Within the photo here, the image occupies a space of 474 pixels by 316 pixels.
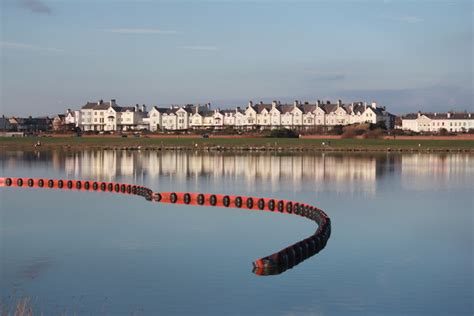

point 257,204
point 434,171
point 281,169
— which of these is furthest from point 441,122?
point 257,204

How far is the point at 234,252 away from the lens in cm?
2703

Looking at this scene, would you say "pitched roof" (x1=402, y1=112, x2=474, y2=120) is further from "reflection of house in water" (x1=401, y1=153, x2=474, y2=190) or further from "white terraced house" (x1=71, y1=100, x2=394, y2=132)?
"reflection of house in water" (x1=401, y1=153, x2=474, y2=190)

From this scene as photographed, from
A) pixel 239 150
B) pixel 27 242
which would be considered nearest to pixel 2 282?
pixel 27 242

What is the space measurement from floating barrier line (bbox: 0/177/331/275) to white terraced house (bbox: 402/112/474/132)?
14616 centimetres

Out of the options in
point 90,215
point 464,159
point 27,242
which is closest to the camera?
point 27,242

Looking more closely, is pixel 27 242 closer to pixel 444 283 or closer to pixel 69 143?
pixel 444 283

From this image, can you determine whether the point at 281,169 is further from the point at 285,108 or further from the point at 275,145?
the point at 285,108

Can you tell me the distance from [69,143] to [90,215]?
87213 mm

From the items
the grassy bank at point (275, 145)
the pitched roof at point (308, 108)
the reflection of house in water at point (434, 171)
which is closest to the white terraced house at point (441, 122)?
the pitched roof at point (308, 108)

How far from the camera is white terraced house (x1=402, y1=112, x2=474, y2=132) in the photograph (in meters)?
186

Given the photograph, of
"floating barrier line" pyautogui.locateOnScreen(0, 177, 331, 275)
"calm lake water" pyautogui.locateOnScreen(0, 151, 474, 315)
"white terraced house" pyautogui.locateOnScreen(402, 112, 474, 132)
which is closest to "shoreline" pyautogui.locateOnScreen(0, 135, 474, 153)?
"calm lake water" pyautogui.locateOnScreen(0, 151, 474, 315)

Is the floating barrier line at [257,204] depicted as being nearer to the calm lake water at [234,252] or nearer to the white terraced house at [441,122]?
the calm lake water at [234,252]

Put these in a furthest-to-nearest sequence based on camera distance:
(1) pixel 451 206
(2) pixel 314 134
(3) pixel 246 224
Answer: (2) pixel 314 134, (1) pixel 451 206, (3) pixel 246 224

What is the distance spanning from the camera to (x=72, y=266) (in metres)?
24.1
